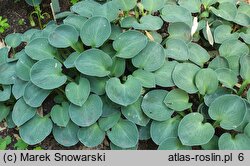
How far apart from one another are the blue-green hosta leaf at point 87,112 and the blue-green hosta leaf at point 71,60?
226 mm

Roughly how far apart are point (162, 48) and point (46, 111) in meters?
0.81

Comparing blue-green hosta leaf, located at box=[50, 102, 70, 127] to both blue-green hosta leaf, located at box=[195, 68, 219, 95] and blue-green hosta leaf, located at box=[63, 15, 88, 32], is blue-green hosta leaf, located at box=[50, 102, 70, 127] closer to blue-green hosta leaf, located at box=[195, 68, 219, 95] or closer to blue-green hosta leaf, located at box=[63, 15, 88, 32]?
blue-green hosta leaf, located at box=[63, 15, 88, 32]

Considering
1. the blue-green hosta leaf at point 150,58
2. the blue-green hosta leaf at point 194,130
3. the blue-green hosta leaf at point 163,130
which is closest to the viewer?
the blue-green hosta leaf at point 194,130

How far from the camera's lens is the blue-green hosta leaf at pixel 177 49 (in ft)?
7.95

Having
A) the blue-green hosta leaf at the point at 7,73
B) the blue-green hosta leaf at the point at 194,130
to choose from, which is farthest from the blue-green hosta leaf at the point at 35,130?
the blue-green hosta leaf at the point at 194,130

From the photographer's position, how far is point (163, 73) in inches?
93.7

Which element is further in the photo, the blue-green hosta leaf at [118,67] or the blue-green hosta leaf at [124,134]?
the blue-green hosta leaf at [118,67]

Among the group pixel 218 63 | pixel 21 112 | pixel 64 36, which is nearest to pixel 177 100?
pixel 218 63

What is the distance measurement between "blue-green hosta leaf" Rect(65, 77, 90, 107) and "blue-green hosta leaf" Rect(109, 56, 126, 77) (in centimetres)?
17

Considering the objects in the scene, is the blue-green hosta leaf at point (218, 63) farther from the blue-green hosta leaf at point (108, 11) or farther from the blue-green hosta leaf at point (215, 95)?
the blue-green hosta leaf at point (108, 11)

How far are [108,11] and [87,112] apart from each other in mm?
654

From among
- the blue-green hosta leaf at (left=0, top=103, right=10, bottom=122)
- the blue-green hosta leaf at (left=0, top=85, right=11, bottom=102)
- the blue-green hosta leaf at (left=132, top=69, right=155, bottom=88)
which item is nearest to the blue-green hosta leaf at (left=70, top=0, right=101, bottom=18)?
the blue-green hosta leaf at (left=132, top=69, right=155, bottom=88)

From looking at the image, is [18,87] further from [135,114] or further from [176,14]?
[176,14]

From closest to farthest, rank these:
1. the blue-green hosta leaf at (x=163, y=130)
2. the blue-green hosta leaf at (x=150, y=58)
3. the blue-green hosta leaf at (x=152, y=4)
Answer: the blue-green hosta leaf at (x=163, y=130) → the blue-green hosta leaf at (x=150, y=58) → the blue-green hosta leaf at (x=152, y=4)
